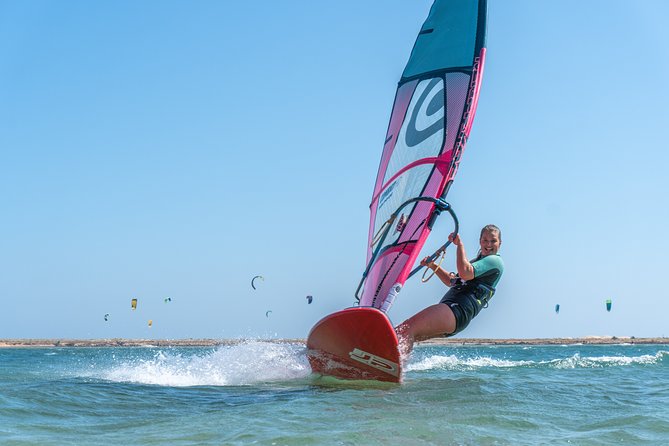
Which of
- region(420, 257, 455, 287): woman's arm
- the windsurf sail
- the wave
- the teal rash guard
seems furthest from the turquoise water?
the wave

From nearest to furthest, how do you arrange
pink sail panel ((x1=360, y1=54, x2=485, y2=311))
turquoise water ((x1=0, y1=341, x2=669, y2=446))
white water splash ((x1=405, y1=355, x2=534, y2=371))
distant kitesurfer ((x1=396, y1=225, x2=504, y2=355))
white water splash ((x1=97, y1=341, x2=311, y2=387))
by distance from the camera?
1. turquoise water ((x1=0, y1=341, x2=669, y2=446))
2. distant kitesurfer ((x1=396, y1=225, x2=504, y2=355))
3. pink sail panel ((x1=360, y1=54, x2=485, y2=311))
4. white water splash ((x1=97, y1=341, x2=311, y2=387))
5. white water splash ((x1=405, y1=355, x2=534, y2=371))

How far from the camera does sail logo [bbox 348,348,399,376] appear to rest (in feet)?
24.4

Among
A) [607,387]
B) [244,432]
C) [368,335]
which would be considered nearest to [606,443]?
[244,432]

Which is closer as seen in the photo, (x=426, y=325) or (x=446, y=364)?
(x=426, y=325)

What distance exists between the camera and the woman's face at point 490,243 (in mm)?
7289

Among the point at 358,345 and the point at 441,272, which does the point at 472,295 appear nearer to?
the point at 441,272

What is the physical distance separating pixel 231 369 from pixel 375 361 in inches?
107

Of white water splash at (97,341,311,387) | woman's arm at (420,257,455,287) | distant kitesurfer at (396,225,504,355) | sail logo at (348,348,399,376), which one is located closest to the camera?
woman's arm at (420,257,455,287)

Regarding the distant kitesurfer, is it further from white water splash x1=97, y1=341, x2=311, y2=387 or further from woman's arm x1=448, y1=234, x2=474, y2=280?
white water splash x1=97, y1=341, x2=311, y2=387

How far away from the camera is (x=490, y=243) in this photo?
7.29m

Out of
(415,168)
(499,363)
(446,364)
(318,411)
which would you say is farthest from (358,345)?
(499,363)

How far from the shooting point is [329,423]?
16.5 ft

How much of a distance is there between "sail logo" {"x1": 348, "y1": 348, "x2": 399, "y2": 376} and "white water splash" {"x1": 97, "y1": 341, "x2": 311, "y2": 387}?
149cm

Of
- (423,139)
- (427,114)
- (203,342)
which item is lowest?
(203,342)
